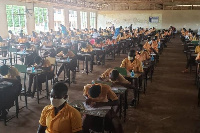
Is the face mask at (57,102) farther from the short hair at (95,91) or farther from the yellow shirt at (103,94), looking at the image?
the yellow shirt at (103,94)

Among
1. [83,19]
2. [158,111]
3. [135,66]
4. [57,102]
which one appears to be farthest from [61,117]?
[83,19]

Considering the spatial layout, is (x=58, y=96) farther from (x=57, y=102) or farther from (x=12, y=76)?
(x=12, y=76)

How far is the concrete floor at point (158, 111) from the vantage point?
4719mm

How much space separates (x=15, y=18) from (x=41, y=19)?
3312mm

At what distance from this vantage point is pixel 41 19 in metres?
19.7

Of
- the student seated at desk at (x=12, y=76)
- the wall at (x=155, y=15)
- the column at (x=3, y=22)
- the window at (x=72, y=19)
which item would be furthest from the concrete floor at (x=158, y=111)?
the wall at (x=155, y=15)

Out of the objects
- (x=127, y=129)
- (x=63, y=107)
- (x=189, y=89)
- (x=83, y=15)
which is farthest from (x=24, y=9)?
(x=63, y=107)

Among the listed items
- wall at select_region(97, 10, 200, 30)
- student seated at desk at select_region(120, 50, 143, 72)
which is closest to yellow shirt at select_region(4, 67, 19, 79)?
student seated at desk at select_region(120, 50, 143, 72)

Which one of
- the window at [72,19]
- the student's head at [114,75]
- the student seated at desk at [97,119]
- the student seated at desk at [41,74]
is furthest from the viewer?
the window at [72,19]

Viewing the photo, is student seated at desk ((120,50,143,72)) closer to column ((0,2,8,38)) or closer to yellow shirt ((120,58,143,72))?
yellow shirt ((120,58,143,72))

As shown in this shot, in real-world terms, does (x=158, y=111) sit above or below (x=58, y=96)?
below

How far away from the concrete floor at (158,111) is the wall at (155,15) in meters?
21.3

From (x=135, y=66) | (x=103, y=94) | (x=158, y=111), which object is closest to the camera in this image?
(x=103, y=94)

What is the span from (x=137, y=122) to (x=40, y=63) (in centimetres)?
316
